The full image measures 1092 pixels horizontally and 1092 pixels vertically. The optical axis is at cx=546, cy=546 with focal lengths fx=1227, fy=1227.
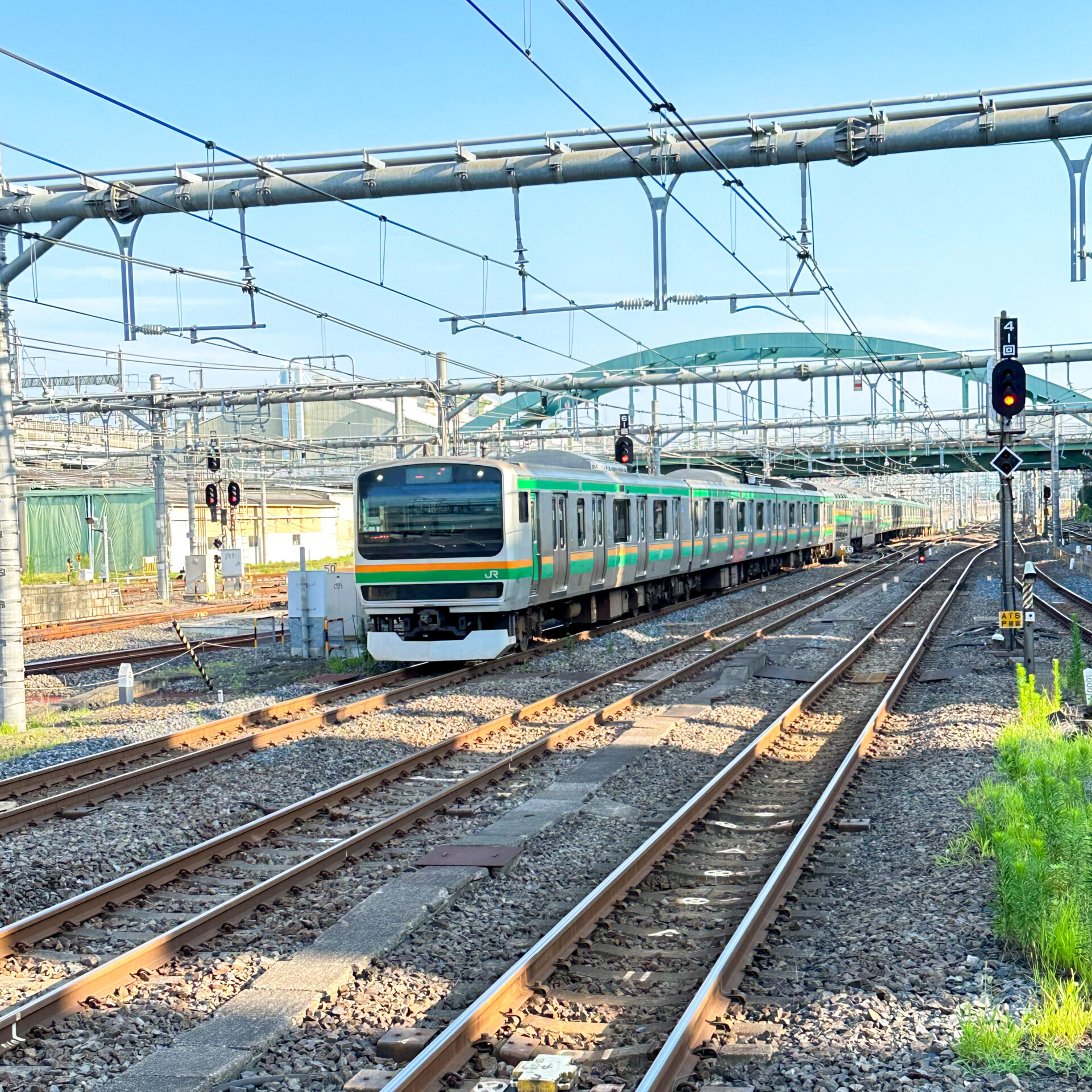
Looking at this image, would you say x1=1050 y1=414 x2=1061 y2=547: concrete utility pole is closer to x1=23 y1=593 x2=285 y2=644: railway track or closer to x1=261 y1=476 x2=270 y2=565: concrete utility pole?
x1=23 y1=593 x2=285 y2=644: railway track

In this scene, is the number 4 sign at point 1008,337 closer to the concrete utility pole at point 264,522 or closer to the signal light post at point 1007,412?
the signal light post at point 1007,412

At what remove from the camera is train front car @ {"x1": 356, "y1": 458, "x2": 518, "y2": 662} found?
15641 mm

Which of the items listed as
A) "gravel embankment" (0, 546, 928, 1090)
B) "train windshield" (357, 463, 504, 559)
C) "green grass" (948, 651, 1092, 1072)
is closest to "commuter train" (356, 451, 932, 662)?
"train windshield" (357, 463, 504, 559)

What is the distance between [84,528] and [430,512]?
38.6 meters

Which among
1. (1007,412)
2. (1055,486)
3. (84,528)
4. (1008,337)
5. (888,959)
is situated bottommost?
(888,959)

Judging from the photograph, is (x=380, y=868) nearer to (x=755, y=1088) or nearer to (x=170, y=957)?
(x=170, y=957)

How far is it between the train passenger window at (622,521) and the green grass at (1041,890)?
36.8ft

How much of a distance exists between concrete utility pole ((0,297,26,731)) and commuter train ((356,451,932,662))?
432cm

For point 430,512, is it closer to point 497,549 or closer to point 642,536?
point 497,549

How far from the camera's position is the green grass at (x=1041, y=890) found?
4504 mm

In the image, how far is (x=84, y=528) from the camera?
50219 mm

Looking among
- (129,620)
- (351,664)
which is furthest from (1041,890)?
(129,620)

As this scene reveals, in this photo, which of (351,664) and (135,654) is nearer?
(351,664)

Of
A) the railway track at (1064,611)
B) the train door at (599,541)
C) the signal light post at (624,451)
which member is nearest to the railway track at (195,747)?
the train door at (599,541)
